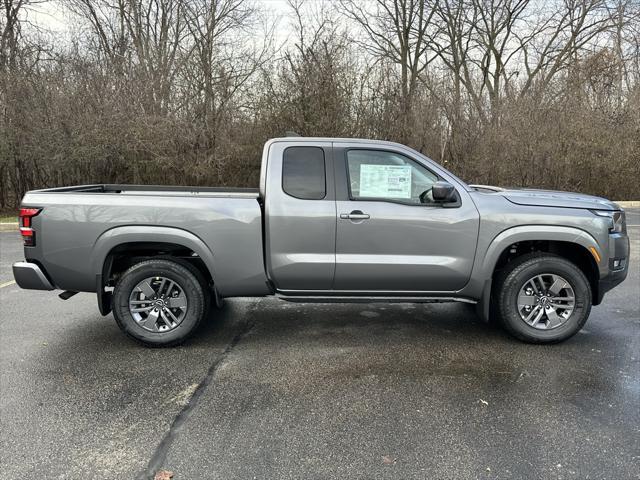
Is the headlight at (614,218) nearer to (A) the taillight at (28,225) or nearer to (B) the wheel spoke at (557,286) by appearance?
(B) the wheel spoke at (557,286)

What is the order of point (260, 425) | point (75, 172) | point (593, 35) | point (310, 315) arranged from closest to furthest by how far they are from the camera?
point (260, 425) → point (310, 315) → point (75, 172) → point (593, 35)

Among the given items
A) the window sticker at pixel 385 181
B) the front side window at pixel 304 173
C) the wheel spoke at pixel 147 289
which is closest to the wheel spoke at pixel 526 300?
the window sticker at pixel 385 181

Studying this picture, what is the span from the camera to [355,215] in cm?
414

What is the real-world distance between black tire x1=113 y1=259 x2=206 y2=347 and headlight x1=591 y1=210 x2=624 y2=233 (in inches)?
147

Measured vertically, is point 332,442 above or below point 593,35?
below

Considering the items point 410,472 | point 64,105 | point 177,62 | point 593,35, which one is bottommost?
point 410,472

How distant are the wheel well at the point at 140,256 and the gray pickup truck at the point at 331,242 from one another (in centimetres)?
2

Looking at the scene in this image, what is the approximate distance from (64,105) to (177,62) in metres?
4.74

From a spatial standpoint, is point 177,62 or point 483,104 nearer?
point 177,62

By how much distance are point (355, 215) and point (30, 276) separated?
9.74ft

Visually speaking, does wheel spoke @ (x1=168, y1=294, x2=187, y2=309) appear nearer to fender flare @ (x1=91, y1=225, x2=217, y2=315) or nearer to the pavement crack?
fender flare @ (x1=91, y1=225, x2=217, y2=315)

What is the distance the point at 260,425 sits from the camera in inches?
118

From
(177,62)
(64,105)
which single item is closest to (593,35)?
(177,62)

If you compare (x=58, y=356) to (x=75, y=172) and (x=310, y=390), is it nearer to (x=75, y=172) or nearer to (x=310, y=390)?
(x=310, y=390)
